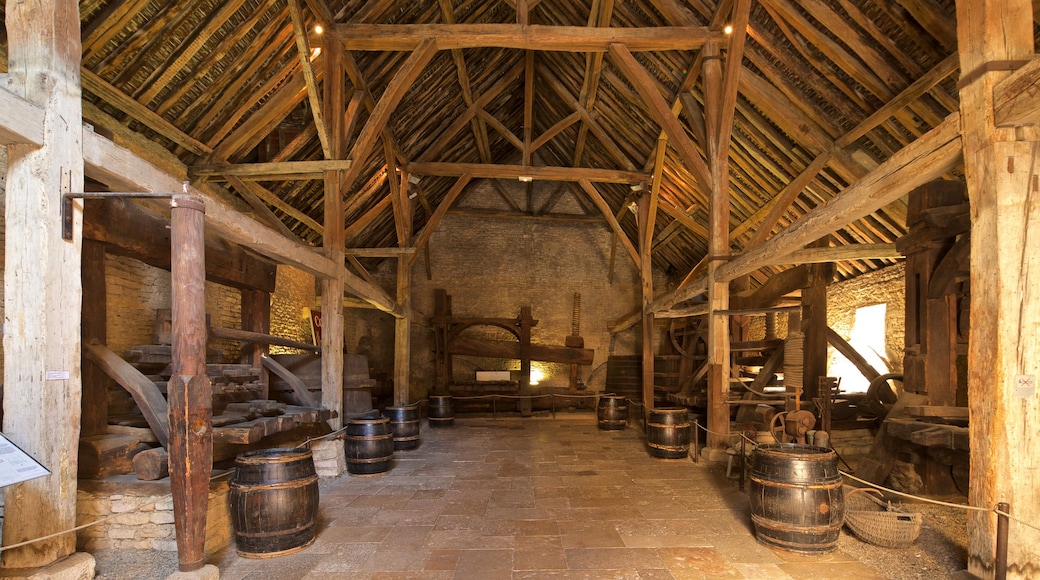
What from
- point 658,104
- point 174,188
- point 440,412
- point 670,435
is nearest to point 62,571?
point 174,188

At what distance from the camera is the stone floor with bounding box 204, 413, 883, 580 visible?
3.50 m

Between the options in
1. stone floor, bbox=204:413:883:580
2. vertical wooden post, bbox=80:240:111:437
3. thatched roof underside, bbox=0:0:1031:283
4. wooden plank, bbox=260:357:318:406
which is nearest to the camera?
stone floor, bbox=204:413:883:580

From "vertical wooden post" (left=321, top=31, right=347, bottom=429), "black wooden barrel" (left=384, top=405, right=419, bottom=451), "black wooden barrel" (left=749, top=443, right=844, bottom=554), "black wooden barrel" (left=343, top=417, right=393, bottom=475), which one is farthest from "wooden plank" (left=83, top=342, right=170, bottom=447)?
"black wooden barrel" (left=749, top=443, right=844, bottom=554)

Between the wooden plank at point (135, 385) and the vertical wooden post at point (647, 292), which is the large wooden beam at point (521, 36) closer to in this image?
the vertical wooden post at point (647, 292)

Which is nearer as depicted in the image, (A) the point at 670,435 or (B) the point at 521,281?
(A) the point at 670,435

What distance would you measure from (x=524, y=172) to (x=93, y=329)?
26.6 feet

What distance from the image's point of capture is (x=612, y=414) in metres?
9.73

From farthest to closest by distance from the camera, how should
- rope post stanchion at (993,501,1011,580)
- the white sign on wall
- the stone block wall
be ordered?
the stone block wall → rope post stanchion at (993,501,1011,580) → the white sign on wall

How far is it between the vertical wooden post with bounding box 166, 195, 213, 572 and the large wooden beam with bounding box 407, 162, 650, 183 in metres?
7.80

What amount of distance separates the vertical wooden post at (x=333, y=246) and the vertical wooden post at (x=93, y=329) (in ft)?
8.85

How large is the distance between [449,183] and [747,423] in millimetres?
8725

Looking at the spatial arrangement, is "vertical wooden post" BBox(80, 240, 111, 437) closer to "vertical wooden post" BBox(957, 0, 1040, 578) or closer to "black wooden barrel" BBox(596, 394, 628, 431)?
"vertical wooden post" BBox(957, 0, 1040, 578)

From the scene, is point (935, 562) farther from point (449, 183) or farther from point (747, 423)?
point (449, 183)

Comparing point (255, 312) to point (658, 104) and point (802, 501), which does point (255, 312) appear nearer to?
point (658, 104)
